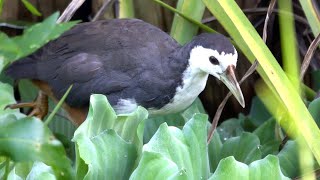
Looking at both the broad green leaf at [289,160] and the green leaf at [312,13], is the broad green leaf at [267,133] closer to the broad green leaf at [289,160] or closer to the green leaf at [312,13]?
the broad green leaf at [289,160]

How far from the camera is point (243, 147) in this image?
77.4 inches

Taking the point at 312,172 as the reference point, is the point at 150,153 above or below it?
above

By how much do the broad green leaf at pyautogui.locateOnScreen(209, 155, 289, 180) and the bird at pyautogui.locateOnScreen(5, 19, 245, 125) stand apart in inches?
20.2

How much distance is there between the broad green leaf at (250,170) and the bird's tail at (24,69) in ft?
2.82

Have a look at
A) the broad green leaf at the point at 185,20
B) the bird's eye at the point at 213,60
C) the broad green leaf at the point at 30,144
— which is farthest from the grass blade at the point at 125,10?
the broad green leaf at the point at 30,144

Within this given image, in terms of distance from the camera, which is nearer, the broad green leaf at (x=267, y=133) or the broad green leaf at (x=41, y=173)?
the broad green leaf at (x=41, y=173)

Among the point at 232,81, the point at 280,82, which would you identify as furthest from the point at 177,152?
the point at 232,81

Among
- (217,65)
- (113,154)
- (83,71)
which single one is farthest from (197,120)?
(83,71)

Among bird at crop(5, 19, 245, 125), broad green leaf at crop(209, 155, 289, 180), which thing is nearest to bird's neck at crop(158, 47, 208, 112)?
bird at crop(5, 19, 245, 125)

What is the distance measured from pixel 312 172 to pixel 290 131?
361 millimetres

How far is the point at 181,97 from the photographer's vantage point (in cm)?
203

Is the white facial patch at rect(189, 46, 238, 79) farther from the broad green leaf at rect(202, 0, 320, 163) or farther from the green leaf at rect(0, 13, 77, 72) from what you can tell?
the green leaf at rect(0, 13, 77, 72)

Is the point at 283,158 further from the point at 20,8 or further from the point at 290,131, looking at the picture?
the point at 20,8

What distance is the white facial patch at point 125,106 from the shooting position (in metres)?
2.01
